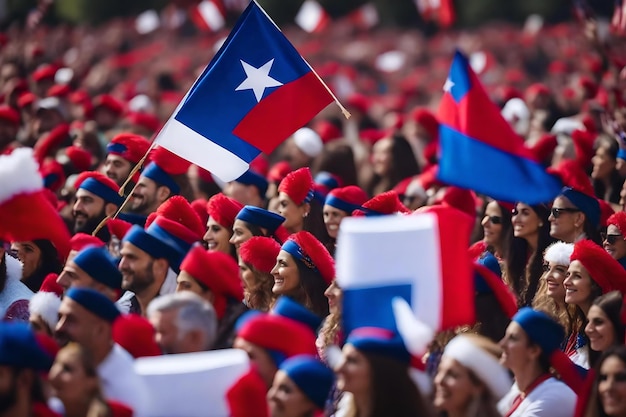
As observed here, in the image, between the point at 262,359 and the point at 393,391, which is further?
the point at 262,359

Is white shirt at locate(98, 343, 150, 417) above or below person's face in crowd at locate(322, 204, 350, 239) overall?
above

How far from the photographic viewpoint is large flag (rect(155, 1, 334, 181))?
1046 centimetres

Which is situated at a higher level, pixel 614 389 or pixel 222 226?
pixel 614 389

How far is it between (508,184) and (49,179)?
6717 mm

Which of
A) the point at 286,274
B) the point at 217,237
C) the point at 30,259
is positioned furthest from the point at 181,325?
the point at 217,237

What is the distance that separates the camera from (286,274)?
32.7ft

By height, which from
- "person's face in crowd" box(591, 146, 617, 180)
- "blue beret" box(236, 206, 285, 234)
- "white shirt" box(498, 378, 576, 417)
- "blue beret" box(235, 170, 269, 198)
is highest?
"white shirt" box(498, 378, 576, 417)

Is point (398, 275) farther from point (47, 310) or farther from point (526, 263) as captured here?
point (526, 263)

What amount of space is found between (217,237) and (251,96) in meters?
1.26

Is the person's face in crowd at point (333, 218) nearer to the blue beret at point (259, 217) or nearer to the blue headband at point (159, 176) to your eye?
the blue beret at point (259, 217)

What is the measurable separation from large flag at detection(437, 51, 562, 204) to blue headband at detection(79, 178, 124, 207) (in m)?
4.02

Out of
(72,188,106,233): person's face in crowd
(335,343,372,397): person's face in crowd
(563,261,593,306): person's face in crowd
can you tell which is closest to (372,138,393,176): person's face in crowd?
(72,188,106,233): person's face in crowd

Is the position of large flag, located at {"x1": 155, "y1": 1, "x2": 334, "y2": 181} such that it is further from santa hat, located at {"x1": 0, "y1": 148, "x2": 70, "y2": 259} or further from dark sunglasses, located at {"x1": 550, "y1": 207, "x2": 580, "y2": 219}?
dark sunglasses, located at {"x1": 550, "y1": 207, "x2": 580, "y2": 219}

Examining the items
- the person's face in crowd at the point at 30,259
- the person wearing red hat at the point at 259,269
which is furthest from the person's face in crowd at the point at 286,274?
the person's face in crowd at the point at 30,259
